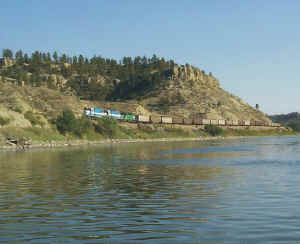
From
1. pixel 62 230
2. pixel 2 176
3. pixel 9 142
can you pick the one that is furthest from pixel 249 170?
pixel 9 142

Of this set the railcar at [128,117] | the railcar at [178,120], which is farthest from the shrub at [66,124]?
the railcar at [178,120]

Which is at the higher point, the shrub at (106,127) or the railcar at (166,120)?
the railcar at (166,120)

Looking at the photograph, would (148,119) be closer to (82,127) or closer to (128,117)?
(128,117)

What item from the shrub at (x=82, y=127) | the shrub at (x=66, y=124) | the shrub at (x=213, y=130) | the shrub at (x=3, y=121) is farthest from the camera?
the shrub at (x=213, y=130)

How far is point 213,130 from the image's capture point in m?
175

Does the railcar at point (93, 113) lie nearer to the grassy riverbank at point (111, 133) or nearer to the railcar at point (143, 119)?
the grassy riverbank at point (111, 133)

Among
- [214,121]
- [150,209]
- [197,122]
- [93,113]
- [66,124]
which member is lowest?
[150,209]

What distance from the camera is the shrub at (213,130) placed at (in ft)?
575

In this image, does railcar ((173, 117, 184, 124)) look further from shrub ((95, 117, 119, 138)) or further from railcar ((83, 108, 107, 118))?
shrub ((95, 117, 119, 138))

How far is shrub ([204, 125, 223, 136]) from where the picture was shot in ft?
575

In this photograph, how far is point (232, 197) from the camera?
2450 cm

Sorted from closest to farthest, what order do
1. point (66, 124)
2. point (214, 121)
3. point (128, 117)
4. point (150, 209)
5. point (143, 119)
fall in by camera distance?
point (150, 209) < point (66, 124) < point (128, 117) < point (143, 119) < point (214, 121)

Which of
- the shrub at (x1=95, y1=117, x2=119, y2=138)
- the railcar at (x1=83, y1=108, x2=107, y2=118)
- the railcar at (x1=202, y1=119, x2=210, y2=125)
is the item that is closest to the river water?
the shrub at (x1=95, y1=117, x2=119, y2=138)

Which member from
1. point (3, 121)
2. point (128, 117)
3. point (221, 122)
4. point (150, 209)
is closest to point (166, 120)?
point (128, 117)
